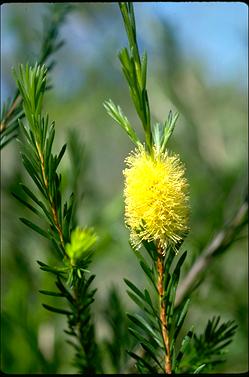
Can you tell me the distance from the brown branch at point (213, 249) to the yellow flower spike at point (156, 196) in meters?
0.20

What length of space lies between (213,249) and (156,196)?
22cm

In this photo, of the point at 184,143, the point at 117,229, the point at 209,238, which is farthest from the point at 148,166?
the point at 184,143

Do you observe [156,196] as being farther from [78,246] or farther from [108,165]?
[108,165]

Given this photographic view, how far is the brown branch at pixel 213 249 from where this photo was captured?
56cm

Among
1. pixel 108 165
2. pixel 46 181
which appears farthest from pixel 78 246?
pixel 108 165

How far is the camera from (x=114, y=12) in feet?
6.31

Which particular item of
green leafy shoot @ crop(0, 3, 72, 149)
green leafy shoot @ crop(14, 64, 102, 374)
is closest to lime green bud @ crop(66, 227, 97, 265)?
green leafy shoot @ crop(14, 64, 102, 374)

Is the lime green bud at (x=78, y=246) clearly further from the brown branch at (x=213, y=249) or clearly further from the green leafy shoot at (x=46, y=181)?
the brown branch at (x=213, y=249)

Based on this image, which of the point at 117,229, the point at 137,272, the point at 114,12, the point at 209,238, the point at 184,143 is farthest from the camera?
the point at 114,12

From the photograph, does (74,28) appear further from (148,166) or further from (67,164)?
(148,166)

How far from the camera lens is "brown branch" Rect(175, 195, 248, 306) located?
559 mm

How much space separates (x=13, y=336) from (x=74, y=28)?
1.44 m

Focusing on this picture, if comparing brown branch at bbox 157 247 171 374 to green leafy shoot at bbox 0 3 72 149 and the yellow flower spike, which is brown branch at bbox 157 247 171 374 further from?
green leafy shoot at bbox 0 3 72 149

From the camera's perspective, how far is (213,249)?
0.57 m
